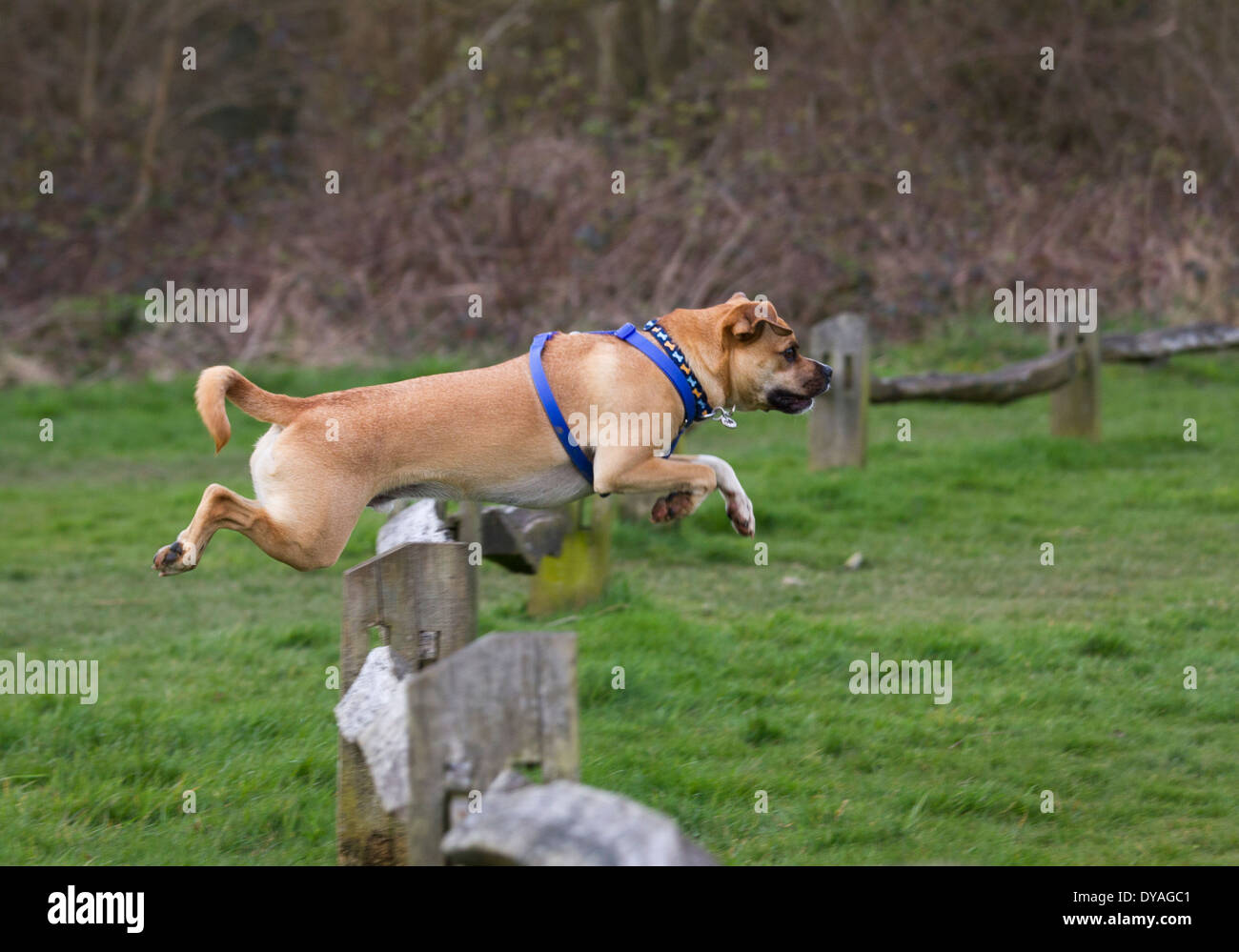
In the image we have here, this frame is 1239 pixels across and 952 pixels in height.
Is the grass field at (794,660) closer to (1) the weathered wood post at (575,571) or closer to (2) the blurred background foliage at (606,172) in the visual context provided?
(1) the weathered wood post at (575,571)

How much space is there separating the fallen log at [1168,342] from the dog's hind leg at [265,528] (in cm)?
828

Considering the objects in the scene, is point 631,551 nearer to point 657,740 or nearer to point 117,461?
point 657,740

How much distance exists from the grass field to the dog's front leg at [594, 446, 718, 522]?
943 millimetres

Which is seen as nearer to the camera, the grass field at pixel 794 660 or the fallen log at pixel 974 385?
the grass field at pixel 794 660

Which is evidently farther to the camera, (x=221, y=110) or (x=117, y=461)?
(x=221, y=110)

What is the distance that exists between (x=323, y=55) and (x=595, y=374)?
16.0 m

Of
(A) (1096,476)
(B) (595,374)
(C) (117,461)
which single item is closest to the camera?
(B) (595,374)

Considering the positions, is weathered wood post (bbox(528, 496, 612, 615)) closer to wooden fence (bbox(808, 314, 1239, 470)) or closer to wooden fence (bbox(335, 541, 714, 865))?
wooden fence (bbox(335, 541, 714, 865))

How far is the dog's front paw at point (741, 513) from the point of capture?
4.83m

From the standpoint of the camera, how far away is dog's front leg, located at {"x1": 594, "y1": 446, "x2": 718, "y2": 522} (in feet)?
15.3

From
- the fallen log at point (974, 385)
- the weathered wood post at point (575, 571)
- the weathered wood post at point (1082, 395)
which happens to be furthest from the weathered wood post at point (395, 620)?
the weathered wood post at point (1082, 395)

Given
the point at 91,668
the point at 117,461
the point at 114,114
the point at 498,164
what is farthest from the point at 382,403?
the point at 114,114

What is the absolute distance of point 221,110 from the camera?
67.1 feet

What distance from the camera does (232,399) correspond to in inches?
179
